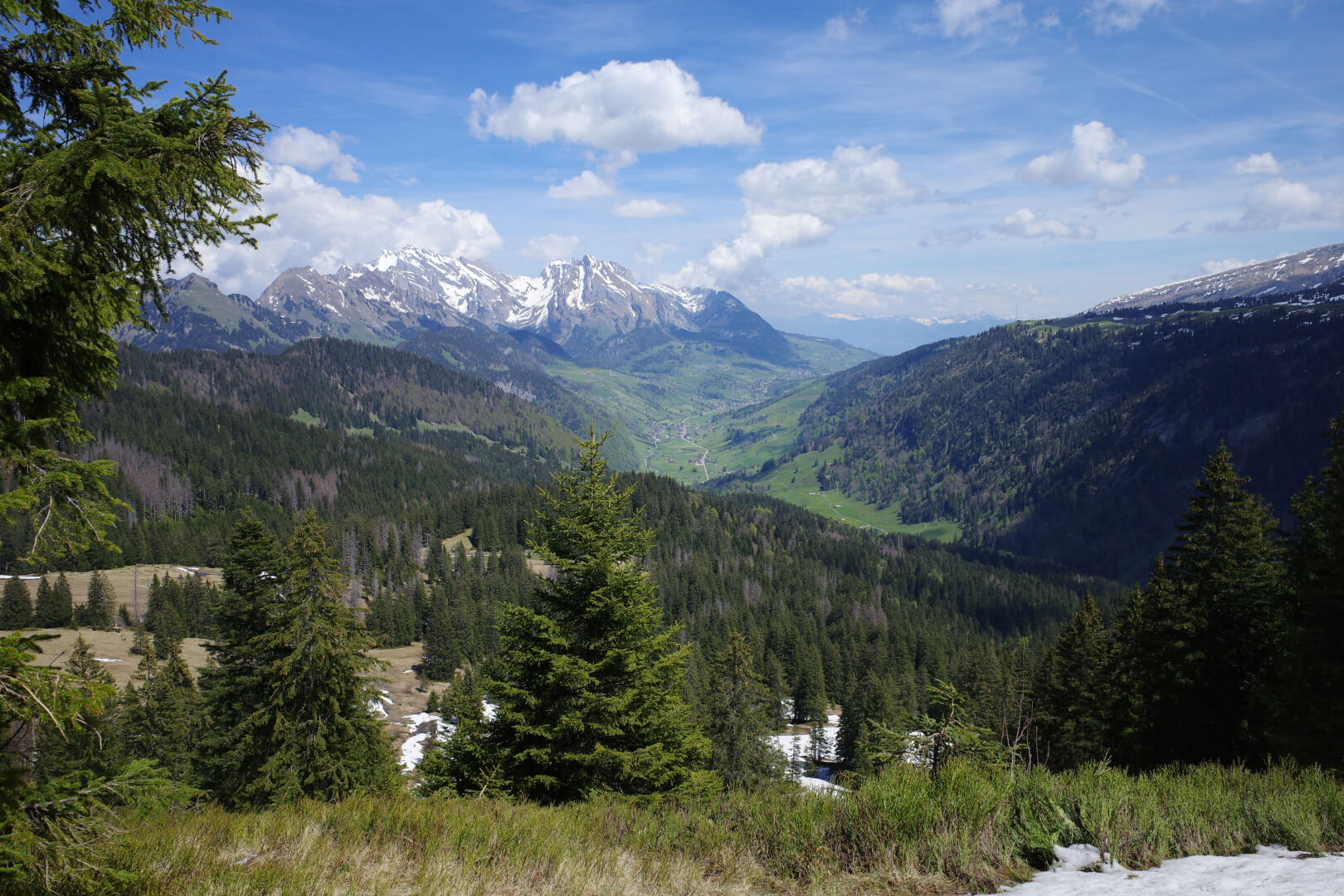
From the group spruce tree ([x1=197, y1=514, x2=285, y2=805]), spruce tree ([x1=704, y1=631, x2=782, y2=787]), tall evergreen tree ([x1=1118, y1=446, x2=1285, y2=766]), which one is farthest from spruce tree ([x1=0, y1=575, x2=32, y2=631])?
tall evergreen tree ([x1=1118, y1=446, x2=1285, y2=766])

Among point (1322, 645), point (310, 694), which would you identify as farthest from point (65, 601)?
point (1322, 645)

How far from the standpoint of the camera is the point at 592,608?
50.6ft

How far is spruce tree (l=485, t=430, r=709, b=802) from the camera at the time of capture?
1441cm

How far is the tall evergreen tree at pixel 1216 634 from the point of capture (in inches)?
902

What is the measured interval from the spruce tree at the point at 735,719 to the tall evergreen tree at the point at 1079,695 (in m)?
16.3

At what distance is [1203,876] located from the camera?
6.27 m

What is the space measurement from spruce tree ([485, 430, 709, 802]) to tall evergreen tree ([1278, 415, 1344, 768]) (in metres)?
17.4

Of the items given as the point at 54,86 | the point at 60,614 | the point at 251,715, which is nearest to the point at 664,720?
the point at 54,86

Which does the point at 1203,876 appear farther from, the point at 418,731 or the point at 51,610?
the point at 51,610

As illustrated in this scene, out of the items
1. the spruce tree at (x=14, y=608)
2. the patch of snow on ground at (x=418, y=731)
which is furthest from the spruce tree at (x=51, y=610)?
the patch of snow on ground at (x=418, y=731)

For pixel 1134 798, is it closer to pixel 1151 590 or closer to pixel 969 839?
pixel 969 839

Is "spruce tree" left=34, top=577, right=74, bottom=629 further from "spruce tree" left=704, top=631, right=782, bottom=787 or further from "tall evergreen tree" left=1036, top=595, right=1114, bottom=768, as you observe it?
"tall evergreen tree" left=1036, top=595, right=1114, bottom=768

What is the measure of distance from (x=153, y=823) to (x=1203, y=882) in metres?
11.5

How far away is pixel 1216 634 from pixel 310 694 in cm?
3383
